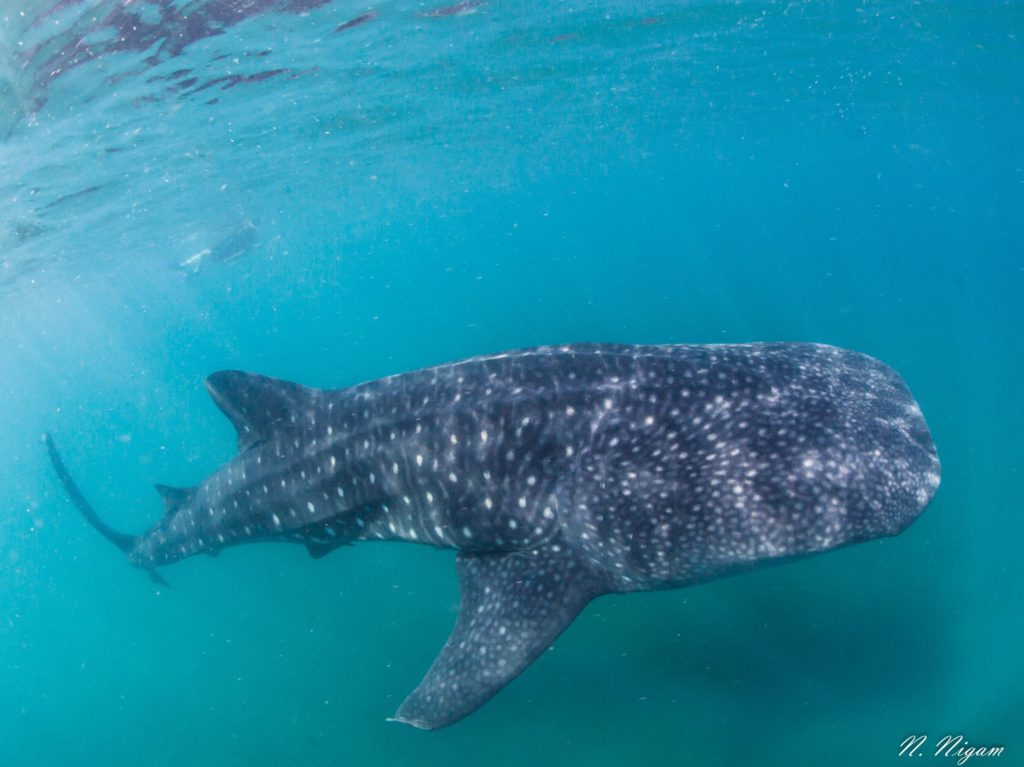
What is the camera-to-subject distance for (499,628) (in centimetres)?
521

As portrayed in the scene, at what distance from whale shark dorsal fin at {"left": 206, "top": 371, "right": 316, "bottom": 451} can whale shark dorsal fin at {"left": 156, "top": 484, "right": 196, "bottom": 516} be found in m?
2.04

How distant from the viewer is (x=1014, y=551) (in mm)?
11375

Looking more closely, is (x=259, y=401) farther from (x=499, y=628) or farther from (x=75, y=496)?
(x=75, y=496)

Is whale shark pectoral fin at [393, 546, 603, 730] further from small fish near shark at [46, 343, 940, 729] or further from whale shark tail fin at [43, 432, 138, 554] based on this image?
whale shark tail fin at [43, 432, 138, 554]

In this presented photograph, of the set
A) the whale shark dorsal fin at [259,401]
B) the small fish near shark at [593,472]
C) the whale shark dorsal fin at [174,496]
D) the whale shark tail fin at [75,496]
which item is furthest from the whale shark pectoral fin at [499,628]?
the whale shark tail fin at [75,496]

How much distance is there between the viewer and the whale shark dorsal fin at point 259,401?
696 cm

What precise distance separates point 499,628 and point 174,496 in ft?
19.5

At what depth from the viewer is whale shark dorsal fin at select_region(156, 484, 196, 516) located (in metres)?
8.66

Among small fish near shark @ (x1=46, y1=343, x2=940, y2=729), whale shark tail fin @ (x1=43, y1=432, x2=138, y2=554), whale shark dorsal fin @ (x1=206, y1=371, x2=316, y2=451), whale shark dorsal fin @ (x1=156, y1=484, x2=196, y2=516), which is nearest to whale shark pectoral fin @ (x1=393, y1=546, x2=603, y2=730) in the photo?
small fish near shark @ (x1=46, y1=343, x2=940, y2=729)

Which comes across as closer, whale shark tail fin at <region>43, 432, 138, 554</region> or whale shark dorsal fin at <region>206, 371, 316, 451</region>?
whale shark dorsal fin at <region>206, 371, 316, 451</region>

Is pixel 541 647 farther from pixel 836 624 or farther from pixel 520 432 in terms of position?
pixel 836 624

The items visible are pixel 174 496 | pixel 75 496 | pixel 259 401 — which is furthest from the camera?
pixel 75 496

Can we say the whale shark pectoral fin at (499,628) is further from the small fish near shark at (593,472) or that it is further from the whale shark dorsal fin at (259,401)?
the whale shark dorsal fin at (259,401)

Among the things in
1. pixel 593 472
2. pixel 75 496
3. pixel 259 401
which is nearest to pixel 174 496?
pixel 259 401
